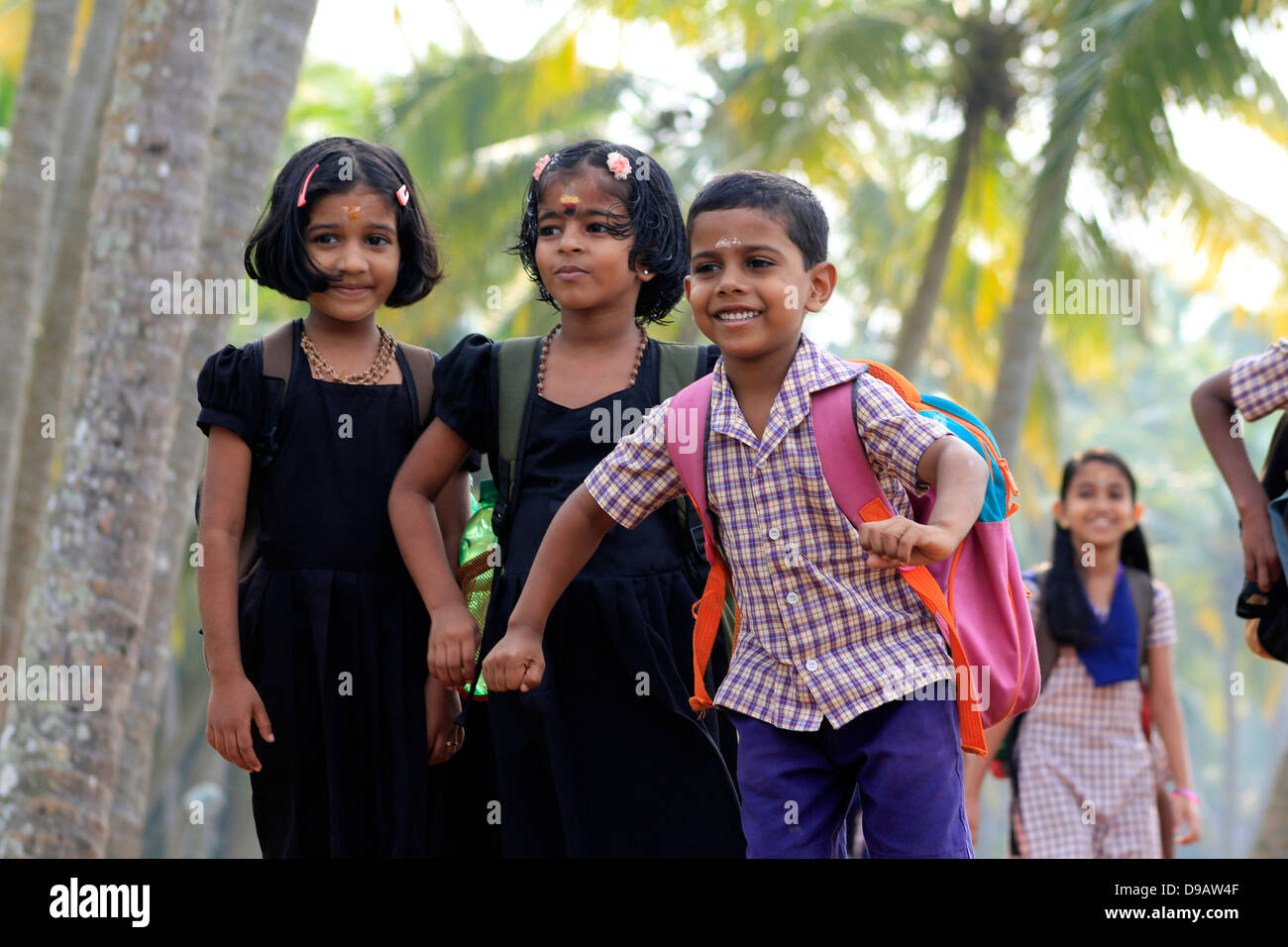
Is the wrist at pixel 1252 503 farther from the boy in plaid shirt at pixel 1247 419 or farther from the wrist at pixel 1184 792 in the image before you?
the wrist at pixel 1184 792

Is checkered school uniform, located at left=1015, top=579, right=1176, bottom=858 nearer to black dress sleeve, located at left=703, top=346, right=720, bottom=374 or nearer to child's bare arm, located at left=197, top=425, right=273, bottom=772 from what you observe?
black dress sleeve, located at left=703, top=346, right=720, bottom=374

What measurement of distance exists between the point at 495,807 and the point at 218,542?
0.86 meters

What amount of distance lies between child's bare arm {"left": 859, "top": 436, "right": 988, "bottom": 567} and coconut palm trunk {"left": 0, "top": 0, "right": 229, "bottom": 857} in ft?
10.9

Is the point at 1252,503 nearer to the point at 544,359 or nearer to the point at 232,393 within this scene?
the point at 544,359

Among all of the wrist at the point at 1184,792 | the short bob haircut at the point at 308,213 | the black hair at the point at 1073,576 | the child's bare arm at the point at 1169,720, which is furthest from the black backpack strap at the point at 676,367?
the wrist at the point at 1184,792

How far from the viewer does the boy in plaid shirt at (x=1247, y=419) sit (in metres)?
3.44

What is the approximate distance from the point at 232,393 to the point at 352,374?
0.27m

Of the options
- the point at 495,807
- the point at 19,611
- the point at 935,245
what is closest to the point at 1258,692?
the point at 935,245

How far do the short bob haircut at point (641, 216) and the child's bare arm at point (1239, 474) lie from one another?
1.26m

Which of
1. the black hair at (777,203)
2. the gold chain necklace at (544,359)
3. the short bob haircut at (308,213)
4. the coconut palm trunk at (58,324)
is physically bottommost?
the gold chain necklace at (544,359)

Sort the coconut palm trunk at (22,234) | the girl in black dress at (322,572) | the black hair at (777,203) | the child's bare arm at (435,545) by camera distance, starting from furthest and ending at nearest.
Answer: the coconut palm trunk at (22,234) → the girl in black dress at (322,572) → the child's bare arm at (435,545) → the black hair at (777,203)
